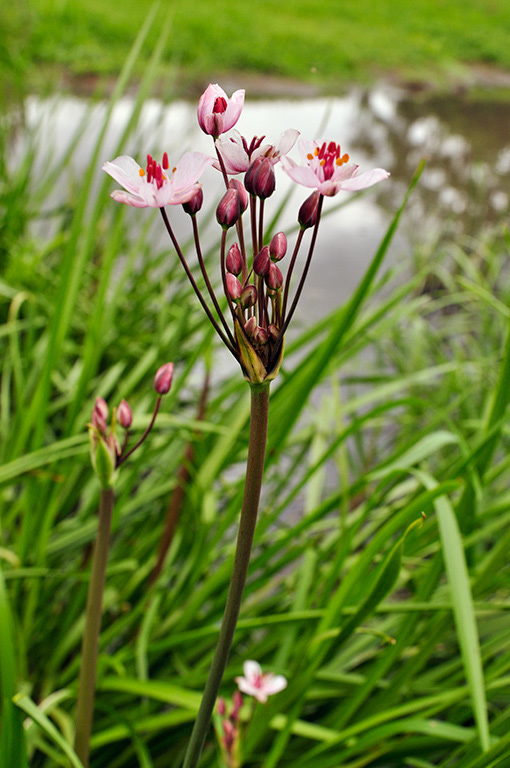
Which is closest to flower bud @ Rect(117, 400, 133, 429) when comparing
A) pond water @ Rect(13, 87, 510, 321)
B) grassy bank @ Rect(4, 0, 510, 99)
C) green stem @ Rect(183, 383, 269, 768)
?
green stem @ Rect(183, 383, 269, 768)

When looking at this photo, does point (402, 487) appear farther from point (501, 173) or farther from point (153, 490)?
point (501, 173)

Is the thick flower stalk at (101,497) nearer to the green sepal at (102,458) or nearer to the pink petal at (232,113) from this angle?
the green sepal at (102,458)

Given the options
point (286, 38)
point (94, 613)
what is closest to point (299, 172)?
point (94, 613)

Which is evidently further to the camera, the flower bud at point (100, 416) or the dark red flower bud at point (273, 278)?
the flower bud at point (100, 416)

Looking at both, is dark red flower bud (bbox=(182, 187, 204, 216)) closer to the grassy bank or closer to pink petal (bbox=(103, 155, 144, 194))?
pink petal (bbox=(103, 155, 144, 194))

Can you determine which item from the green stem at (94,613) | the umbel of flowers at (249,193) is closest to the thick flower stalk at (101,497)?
the green stem at (94,613)

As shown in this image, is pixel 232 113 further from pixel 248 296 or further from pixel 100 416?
pixel 100 416
